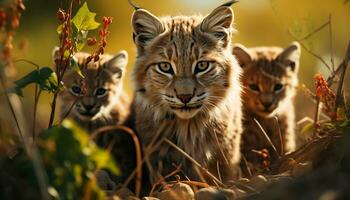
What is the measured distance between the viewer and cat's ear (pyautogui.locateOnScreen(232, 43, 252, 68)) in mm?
8743

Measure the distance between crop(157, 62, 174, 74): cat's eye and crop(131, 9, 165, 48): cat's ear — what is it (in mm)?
363

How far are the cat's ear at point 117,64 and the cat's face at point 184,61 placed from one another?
1416 millimetres

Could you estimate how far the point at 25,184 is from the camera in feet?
14.3

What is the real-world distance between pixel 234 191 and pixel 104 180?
1.80 meters

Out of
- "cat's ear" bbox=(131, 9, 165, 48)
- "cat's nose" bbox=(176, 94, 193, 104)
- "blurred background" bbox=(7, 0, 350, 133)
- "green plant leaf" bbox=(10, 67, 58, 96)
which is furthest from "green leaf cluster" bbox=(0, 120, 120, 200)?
"blurred background" bbox=(7, 0, 350, 133)

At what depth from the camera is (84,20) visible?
5.95 meters

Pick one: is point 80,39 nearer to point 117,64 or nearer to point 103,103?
point 103,103

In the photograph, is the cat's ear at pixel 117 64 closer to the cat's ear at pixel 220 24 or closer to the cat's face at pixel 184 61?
the cat's face at pixel 184 61

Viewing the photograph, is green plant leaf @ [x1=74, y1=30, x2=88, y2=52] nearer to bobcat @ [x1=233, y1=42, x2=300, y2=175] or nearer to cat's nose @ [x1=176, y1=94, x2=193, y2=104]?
cat's nose @ [x1=176, y1=94, x2=193, y2=104]

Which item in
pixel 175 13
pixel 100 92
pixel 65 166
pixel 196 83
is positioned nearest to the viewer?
pixel 65 166

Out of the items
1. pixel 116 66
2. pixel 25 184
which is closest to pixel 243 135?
pixel 116 66

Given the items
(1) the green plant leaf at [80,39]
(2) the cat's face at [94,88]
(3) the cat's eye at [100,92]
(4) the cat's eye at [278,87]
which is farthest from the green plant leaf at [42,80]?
(4) the cat's eye at [278,87]

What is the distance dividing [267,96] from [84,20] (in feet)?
10.4

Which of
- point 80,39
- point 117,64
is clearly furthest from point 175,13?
point 80,39
